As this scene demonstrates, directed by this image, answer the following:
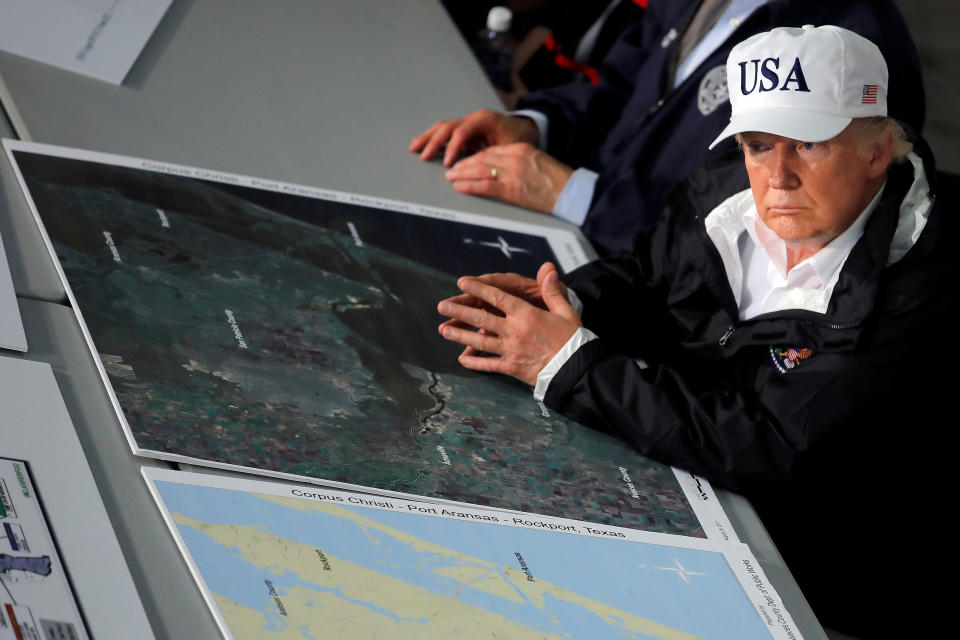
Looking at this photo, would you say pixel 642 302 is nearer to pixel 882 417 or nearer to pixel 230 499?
pixel 882 417

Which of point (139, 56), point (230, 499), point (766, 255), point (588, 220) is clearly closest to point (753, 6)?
point (588, 220)

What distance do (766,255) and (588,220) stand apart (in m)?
0.42

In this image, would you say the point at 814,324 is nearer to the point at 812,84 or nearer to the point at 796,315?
the point at 796,315

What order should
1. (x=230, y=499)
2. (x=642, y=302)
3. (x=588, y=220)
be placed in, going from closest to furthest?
(x=230, y=499) < (x=642, y=302) < (x=588, y=220)

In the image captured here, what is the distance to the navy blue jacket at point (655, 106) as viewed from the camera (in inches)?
63.9

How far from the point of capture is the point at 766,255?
54.4 inches

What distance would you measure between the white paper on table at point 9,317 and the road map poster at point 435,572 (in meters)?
0.24

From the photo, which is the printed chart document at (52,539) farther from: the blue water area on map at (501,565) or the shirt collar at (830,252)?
the shirt collar at (830,252)

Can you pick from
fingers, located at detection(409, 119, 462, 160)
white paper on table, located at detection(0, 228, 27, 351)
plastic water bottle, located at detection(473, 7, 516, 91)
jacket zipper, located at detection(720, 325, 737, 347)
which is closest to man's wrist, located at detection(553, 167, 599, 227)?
fingers, located at detection(409, 119, 462, 160)

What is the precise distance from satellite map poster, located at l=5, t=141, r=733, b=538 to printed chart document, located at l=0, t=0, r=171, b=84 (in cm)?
32

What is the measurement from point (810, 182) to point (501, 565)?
59 centimetres

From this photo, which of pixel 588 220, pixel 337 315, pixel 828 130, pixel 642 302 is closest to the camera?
pixel 828 130

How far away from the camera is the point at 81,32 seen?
174 cm

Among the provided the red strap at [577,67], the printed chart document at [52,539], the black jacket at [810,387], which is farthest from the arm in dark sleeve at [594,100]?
the printed chart document at [52,539]
